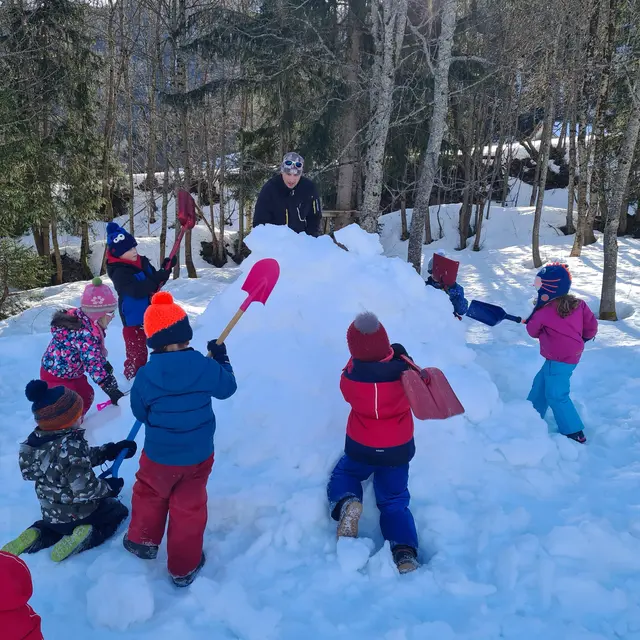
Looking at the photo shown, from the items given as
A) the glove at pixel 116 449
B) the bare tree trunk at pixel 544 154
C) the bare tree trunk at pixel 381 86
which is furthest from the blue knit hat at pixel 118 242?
the bare tree trunk at pixel 544 154

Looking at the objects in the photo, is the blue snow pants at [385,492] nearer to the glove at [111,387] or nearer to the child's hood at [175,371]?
the child's hood at [175,371]

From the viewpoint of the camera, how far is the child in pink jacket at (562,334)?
4.03 meters

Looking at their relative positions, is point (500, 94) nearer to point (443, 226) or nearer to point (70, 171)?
point (443, 226)

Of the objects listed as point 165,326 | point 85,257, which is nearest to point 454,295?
point 165,326

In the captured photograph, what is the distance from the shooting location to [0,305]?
395 inches

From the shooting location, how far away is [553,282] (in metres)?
4.05

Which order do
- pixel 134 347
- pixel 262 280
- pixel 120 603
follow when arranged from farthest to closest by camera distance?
pixel 134 347 < pixel 262 280 < pixel 120 603

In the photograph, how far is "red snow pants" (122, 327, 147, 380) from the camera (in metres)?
4.50

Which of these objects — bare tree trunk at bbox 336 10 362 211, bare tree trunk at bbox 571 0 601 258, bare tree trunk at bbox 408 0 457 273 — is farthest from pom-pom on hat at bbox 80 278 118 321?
bare tree trunk at bbox 571 0 601 258

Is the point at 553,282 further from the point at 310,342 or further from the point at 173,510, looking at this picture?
the point at 173,510

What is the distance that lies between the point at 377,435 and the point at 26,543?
201cm

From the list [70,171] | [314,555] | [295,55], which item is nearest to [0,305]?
[70,171]

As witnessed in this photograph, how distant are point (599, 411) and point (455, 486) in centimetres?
214

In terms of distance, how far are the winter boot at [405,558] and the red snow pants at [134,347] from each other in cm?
296
